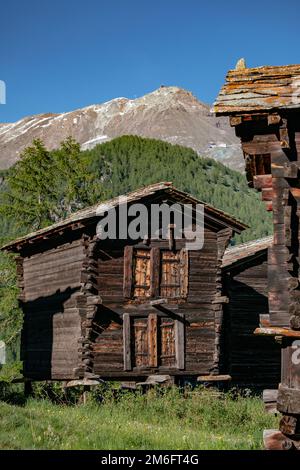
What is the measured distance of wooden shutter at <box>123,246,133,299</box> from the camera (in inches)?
821

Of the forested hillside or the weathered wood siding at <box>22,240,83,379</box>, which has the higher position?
the forested hillside

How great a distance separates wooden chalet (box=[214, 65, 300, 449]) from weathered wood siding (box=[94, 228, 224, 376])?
9478mm

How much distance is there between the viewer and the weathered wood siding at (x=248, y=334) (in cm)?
2477

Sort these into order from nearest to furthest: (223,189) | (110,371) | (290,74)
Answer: (290,74), (110,371), (223,189)

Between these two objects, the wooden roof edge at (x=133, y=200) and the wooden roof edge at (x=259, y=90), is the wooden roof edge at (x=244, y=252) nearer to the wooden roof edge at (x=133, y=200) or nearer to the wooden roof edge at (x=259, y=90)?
the wooden roof edge at (x=133, y=200)

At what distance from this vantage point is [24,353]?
80.5 feet

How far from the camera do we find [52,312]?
22.8 meters

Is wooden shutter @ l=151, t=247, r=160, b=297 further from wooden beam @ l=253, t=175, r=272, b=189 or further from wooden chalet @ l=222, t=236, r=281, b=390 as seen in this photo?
wooden beam @ l=253, t=175, r=272, b=189

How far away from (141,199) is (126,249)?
1.67 metres

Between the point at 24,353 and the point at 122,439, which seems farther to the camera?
the point at 24,353

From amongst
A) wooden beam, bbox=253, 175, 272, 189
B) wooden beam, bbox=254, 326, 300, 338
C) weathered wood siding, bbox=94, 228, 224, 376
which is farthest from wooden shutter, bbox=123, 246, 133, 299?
wooden beam, bbox=254, 326, 300, 338

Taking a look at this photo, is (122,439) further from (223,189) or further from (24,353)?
(223,189)
